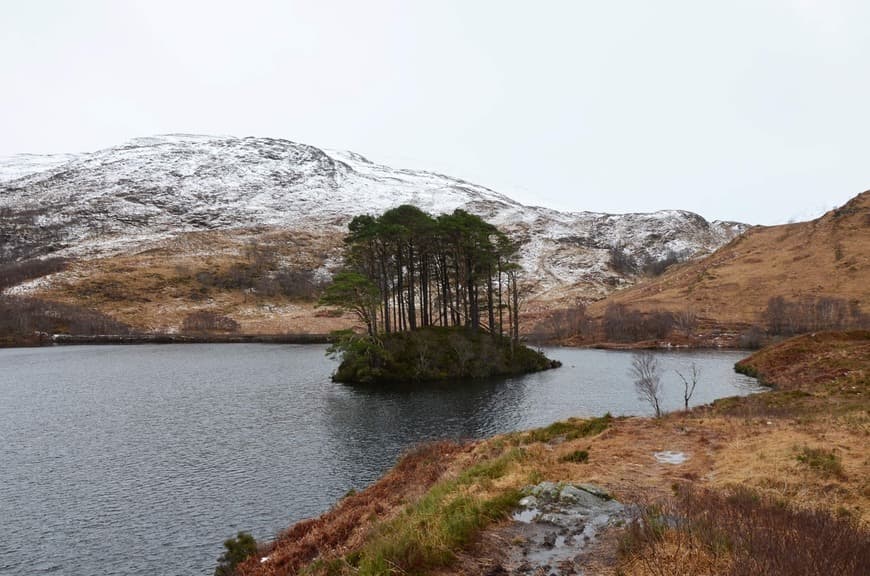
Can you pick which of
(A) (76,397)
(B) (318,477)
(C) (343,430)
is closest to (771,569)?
(B) (318,477)

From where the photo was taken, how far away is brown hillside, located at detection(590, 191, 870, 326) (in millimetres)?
112312

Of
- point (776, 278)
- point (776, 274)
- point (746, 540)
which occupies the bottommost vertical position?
point (746, 540)

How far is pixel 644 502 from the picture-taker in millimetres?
12531

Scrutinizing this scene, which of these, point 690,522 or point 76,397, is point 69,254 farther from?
point 690,522

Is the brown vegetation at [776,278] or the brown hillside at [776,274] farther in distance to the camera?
the brown hillside at [776,274]

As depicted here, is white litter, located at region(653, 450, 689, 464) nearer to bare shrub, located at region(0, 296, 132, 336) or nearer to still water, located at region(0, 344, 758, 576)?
still water, located at region(0, 344, 758, 576)

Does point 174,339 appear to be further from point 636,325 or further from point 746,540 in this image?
point 746,540

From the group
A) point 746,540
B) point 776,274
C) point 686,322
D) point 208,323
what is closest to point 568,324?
point 686,322

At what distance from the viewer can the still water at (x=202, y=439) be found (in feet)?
71.8

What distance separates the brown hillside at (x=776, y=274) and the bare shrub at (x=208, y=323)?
100 m

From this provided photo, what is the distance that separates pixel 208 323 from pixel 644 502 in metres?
142

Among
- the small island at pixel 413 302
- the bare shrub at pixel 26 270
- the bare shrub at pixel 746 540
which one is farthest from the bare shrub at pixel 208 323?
the bare shrub at pixel 746 540

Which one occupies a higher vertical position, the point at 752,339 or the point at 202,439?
the point at 752,339

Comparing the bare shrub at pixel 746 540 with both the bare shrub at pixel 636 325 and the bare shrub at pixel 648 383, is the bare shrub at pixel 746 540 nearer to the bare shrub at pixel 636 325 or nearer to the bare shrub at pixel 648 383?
the bare shrub at pixel 648 383
